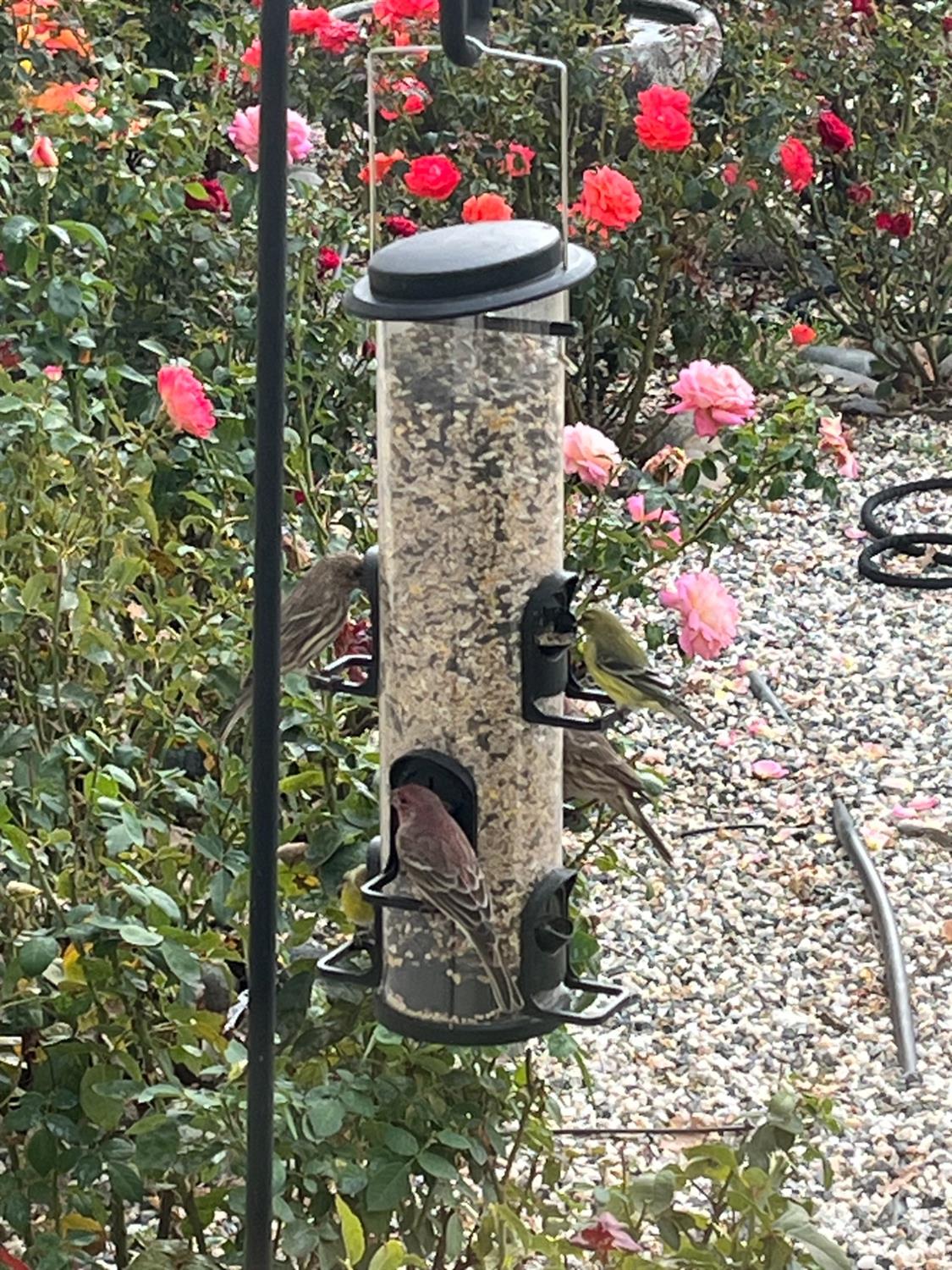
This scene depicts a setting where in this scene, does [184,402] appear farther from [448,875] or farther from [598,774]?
[448,875]

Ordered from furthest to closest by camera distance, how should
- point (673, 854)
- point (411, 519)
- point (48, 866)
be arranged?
point (673, 854), point (48, 866), point (411, 519)

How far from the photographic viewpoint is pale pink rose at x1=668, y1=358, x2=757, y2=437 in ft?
10.3

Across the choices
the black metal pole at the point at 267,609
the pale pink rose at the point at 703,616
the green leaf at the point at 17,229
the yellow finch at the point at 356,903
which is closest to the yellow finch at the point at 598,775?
the yellow finch at the point at 356,903

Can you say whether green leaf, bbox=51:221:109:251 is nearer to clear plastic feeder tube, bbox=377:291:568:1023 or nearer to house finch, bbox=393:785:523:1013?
clear plastic feeder tube, bbox=377:291:568:1023

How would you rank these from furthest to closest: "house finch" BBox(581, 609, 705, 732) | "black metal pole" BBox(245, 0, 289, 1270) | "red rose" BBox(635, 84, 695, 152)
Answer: "red rose" BBox(635, 84, 695, 152)
"house finch" BBox(581, 609, 705, 732)
"black metal pole" BBox(245, 0, 289, 1270)

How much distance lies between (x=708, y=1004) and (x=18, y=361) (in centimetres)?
152

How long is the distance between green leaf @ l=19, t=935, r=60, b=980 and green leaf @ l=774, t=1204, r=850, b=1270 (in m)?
0.71

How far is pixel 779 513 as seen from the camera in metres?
5.61

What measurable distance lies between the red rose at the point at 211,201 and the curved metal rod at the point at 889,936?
64.1 inches

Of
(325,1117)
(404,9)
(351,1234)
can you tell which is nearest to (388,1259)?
(351,1234)

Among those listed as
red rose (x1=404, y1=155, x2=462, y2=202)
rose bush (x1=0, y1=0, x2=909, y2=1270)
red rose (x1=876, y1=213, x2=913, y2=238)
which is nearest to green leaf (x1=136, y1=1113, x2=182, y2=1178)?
rose bush (x1=0, y1=0, x2=909, y2=1270)

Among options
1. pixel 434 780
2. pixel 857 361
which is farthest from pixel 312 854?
pixel 857 361

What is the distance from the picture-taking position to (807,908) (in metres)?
3.89

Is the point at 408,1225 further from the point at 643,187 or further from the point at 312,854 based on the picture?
the point at 643,187
